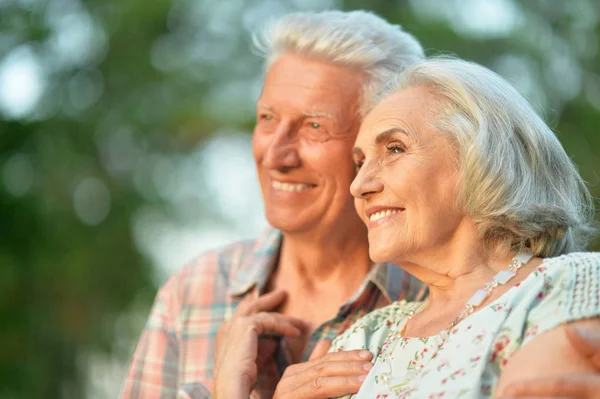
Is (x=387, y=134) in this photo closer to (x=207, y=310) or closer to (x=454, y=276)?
(x=454, y=276)

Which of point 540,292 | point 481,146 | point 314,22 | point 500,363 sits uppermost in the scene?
point 314,22

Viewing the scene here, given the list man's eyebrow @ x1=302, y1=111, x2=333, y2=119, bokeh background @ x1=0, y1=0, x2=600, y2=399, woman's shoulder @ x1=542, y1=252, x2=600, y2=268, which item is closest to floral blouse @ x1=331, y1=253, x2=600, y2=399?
woman's shoulder @ x1=542, y1=252, x2=600, y2=268

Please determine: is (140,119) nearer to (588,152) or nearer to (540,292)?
(588,152)

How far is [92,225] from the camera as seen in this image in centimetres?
839

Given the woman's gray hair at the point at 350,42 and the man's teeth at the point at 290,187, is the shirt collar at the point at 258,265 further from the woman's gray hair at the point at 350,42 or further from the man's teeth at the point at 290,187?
the woman's gray hair at the point at 350,42

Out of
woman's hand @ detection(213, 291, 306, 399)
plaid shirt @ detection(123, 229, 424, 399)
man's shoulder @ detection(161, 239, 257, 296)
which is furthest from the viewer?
man's shoulder @ detection(161, 239, 257, 296)

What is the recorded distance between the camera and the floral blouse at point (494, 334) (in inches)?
68.7

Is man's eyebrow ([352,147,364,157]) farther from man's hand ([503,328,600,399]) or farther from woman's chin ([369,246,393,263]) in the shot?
man's hand ([503,328,600,399])

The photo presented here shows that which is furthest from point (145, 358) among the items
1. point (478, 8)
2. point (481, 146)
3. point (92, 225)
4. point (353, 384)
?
point (92, 225)

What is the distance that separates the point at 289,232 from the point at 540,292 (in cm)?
113

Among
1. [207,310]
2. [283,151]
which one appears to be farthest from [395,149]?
[207,310]

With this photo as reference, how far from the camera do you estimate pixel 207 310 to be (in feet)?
9.68

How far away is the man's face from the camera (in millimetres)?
2736

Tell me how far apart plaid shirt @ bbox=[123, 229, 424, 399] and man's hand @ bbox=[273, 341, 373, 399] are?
0.45 m
